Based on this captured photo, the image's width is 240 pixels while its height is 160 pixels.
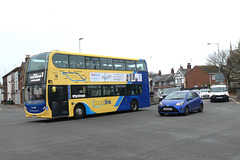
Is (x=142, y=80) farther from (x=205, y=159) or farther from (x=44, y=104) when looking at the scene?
(x=205, y=159)

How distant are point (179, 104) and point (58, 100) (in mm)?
7098

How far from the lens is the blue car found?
15539 millimetres

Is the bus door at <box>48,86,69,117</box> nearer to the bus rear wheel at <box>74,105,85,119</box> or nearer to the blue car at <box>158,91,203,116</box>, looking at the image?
the bus rear wheel at <box>74,105,85,119</box>

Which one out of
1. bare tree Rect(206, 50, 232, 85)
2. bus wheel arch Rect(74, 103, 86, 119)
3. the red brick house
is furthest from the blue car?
the red brick house

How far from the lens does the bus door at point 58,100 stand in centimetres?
1500

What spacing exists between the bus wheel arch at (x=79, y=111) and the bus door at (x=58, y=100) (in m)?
0.70

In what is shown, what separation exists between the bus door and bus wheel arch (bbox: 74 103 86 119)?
A: 0.70 metres

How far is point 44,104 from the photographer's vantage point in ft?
48.5

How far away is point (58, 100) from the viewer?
604 inches

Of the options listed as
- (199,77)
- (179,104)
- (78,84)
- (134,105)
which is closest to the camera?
(179,104)

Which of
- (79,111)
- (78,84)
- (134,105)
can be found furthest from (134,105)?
(78,84)

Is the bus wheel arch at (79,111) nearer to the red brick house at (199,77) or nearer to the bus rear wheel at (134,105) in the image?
the bus rear wheel at (134,105)

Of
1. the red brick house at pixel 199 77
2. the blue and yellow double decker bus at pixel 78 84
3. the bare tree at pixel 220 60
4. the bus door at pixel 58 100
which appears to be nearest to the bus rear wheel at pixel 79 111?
the blue and yellow double decker bus at pixel 78 84

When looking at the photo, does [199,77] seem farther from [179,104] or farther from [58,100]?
[58,100]
